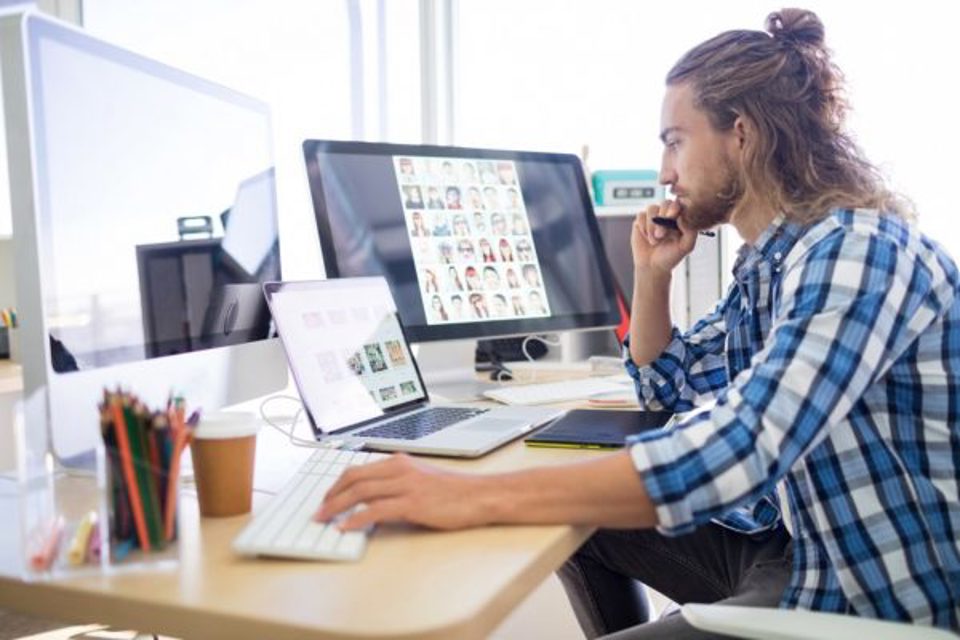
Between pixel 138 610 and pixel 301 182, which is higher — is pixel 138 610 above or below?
below

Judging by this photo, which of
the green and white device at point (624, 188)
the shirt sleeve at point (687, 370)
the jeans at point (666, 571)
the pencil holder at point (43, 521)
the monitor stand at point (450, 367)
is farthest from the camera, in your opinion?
the green and white device at point (624, 188)

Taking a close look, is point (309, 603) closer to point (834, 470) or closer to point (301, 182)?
point (834, 470)

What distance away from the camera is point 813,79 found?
121 centimetres

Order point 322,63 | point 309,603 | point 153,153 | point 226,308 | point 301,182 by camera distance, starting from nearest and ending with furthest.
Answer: point 309,603 < point 153,153 < point 226,308 < point 301,182 < point 322,63

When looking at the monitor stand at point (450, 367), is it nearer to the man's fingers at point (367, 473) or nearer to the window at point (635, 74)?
the man's fingers at point (367, 473)

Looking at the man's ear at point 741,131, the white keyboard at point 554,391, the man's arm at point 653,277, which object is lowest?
the white keyboard at point 554,391

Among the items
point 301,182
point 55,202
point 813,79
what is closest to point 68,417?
point 55,202

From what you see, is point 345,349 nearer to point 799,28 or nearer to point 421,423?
point 421,423

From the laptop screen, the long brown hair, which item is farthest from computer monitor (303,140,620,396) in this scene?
the long brown hair

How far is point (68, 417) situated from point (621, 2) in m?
2.72

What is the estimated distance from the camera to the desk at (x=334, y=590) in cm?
61

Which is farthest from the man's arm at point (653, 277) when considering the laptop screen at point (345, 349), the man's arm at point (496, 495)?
the man's arm at point (496, 495)

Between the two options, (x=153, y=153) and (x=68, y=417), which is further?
(x=153, y=153)

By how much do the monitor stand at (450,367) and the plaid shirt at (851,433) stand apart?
76 centimetres
